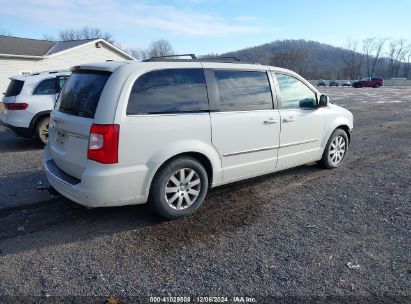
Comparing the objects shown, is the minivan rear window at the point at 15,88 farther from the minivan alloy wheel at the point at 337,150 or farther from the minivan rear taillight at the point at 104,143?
the minivan alloy wheel at the point at 337,150

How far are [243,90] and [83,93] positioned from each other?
80.9 inches

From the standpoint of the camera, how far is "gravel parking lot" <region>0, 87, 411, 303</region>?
3.06 meters

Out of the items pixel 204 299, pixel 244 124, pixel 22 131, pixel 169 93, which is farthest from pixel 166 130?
pixel 22 131

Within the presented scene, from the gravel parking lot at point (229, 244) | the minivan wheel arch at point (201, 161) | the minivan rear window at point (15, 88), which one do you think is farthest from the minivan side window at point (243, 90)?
the minivan rear window at point (15, 88)

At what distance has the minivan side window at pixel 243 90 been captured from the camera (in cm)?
463

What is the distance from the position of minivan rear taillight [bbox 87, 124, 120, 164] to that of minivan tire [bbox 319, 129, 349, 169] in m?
3.93

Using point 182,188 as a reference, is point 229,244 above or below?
below

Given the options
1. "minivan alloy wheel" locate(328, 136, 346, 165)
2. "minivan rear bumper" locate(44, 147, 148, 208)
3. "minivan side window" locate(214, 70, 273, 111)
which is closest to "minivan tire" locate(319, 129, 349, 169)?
"minivan alloy wheel" locate(328, 136, 346, 165)

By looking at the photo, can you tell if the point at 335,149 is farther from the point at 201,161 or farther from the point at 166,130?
the point at 166,130

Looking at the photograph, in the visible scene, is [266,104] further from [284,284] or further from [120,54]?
[120,54]

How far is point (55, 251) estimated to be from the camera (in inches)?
143

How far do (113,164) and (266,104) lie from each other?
7.87 feet

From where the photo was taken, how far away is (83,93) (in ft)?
13.6

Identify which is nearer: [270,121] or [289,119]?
[270,121]
